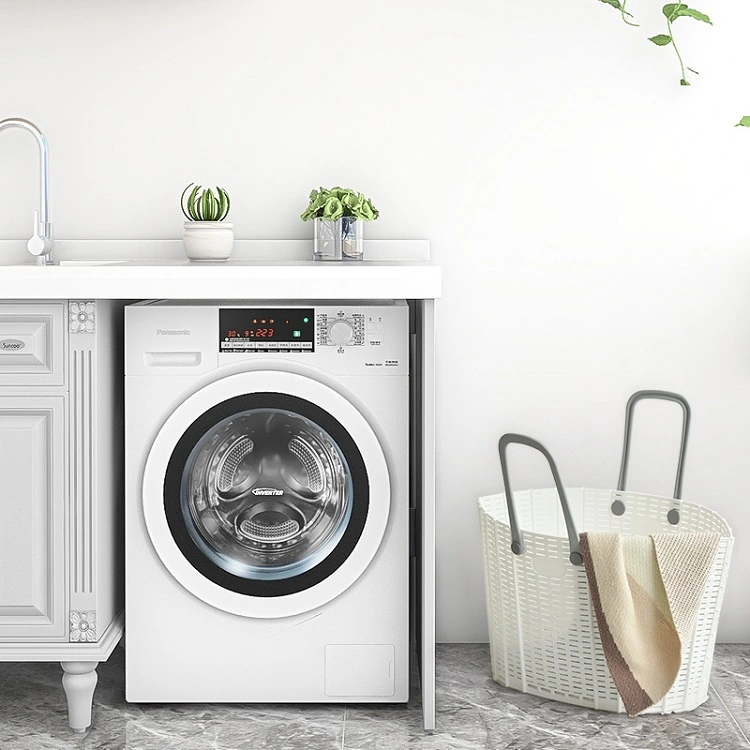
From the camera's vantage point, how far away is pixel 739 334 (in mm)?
2592

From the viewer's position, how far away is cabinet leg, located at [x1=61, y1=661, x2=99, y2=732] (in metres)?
2.04

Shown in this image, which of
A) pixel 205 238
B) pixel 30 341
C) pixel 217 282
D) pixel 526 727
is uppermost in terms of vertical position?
pixel 205 238

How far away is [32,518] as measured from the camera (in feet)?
6.59

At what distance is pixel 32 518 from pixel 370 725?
82cm

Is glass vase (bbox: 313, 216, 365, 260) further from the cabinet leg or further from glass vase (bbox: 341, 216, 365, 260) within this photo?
the cabinet leg

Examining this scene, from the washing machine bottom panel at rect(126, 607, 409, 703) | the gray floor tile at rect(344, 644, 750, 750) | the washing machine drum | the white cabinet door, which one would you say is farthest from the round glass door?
the gray floor tile at rect(344, 644, 750, 750)

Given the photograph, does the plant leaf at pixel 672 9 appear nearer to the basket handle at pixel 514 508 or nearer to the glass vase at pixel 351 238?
the glass vase at pixel 351 238

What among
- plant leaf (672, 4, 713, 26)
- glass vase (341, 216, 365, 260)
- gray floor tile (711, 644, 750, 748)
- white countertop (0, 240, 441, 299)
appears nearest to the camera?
white countertop (0, 240, 441, 299)

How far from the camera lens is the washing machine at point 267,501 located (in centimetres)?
204

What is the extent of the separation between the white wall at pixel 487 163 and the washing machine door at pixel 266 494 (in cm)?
58

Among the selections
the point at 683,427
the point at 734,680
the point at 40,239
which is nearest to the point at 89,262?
the point at 40,239

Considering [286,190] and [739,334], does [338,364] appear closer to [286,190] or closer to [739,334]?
[286,190]

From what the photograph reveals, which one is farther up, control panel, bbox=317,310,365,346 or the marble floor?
control panel, bbox=317,310,365,346

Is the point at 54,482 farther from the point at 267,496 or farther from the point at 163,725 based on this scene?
the point at 163,725
